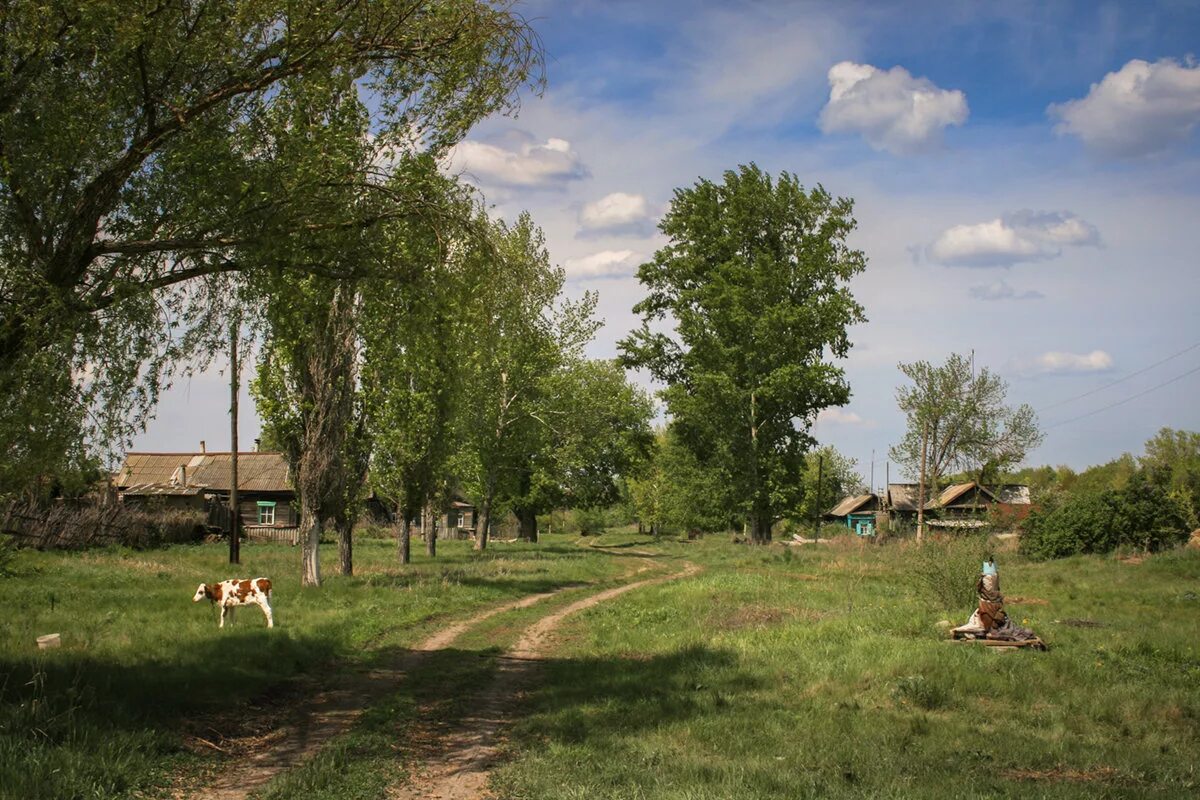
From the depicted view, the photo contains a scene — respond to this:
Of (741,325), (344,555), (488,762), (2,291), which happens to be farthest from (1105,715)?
(741,325)

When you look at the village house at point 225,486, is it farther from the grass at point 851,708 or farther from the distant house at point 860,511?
the distant house at point 860,511

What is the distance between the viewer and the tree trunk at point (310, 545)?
23.6 m

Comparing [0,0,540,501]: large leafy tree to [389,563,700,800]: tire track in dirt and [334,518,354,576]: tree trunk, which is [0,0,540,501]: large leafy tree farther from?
[334,518,354,576]: tree trunk

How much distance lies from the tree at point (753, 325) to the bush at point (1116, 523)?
1133 centimetres

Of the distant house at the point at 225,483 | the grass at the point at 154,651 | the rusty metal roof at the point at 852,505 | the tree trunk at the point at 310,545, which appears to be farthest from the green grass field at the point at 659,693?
the rusty metal roof at the point at 852,505

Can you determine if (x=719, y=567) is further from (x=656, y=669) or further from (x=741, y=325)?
(x=656, y=669)

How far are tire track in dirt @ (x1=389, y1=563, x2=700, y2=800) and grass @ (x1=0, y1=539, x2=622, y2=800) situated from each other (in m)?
0.95

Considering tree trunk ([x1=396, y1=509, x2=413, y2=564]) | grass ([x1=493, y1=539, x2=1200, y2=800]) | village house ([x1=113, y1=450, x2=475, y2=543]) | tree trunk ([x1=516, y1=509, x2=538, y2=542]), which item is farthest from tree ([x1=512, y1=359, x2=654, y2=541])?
grass ([x1=493, y1=539, x2=1200, y2=800])

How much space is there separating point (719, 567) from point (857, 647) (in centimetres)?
2231

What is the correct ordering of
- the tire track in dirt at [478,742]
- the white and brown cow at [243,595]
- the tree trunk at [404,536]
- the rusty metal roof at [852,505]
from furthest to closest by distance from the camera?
the rusty metal roof at [852,505]
the tree trunk at [404,536]
the white and brown cow at [243,595]
the tire track in dirt at [478,742]

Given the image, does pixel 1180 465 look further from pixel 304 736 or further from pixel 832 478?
pixel 304 736

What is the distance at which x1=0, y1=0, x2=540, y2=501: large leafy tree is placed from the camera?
902 cm

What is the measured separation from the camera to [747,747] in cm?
950

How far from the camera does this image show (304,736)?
32.4 feet
